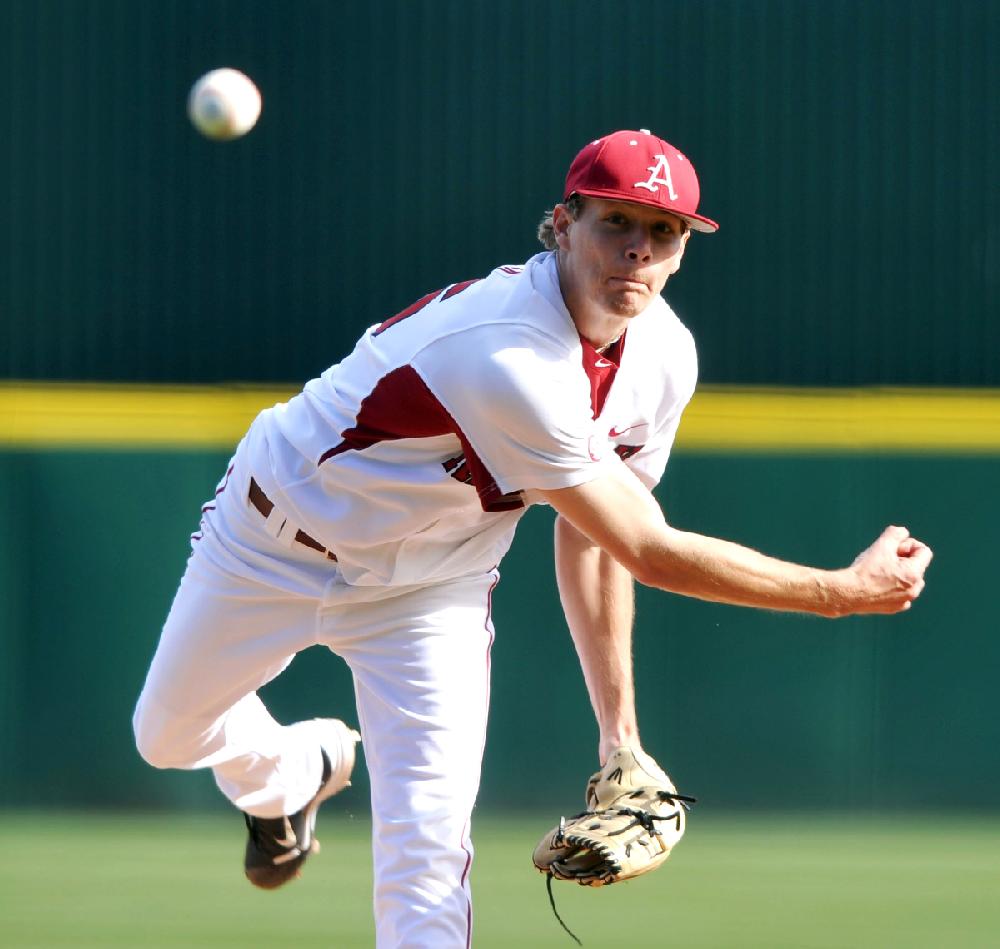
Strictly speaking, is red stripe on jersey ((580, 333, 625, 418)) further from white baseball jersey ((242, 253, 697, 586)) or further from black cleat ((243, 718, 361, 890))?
black cleat ((243, 718, 361, 890))

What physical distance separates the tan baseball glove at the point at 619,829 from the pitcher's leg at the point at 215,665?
666mm

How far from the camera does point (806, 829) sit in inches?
210

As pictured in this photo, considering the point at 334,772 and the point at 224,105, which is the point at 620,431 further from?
the point at 224,105

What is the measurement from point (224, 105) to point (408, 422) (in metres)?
2.89

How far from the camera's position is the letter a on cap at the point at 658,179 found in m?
2.96

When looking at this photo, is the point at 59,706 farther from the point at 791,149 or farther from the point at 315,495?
the point at 791,149

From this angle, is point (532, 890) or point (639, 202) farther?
point (532, 890)

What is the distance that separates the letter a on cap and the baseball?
3032 mm

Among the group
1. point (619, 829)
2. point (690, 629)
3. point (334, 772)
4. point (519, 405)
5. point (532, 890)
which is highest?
point (519, 405)

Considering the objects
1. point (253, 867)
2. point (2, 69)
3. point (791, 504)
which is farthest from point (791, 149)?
point (253, 867)

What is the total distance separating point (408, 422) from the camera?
3133 millimetres

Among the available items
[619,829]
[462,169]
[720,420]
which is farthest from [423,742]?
[462,169]

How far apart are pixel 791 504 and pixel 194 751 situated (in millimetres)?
2516

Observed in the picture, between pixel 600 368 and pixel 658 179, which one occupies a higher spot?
pixel 658 179
